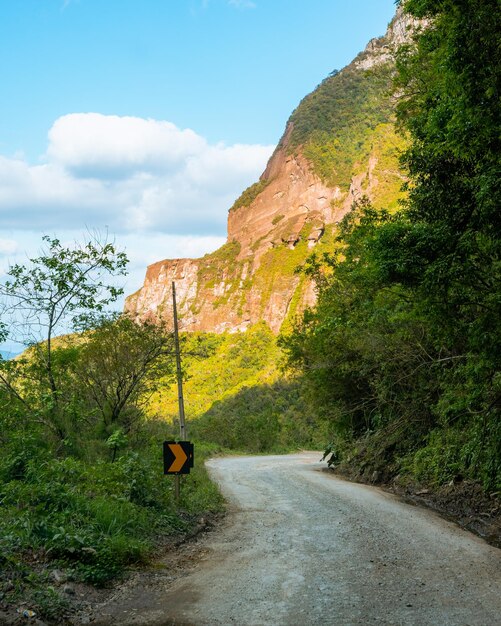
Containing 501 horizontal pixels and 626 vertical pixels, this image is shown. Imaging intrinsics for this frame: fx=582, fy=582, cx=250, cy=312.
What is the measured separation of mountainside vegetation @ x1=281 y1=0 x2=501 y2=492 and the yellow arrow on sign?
494 cm

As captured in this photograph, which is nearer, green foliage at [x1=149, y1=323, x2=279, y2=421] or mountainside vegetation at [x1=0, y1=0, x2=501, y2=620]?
mountainside vegetation at [x1=0, y1=0, x2=501, y2=620]

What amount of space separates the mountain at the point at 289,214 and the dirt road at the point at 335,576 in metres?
94.8

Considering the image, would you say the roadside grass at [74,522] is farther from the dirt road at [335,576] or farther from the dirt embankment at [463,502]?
the dirt embankment at [463,502]

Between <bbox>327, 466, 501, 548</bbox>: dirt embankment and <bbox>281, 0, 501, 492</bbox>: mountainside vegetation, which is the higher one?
<bbox>281, 0, 501, 492</bbox>: mountainside vegetation

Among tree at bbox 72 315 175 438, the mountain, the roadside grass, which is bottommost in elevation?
the roadside grass

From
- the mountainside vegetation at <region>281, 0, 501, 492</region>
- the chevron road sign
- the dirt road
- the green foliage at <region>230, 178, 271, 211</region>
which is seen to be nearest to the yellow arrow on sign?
the chevron road sign

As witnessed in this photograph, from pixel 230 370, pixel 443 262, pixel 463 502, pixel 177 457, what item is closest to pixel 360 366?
pixel 463 502

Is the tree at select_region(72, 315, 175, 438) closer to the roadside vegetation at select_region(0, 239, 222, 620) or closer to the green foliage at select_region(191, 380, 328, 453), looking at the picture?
the roadside vegetation at select_region(0, 239, 222, 620)

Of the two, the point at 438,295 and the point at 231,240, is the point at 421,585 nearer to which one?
the point at 438,295

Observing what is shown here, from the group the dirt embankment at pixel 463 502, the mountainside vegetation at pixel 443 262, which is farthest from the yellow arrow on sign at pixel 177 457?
the dirt embankment at pixel 463 502

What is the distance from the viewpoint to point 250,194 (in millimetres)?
170750

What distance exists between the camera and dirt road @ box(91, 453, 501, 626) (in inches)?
216

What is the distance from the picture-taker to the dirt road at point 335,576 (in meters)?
5.48

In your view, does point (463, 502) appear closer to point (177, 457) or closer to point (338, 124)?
point (177, 457)
